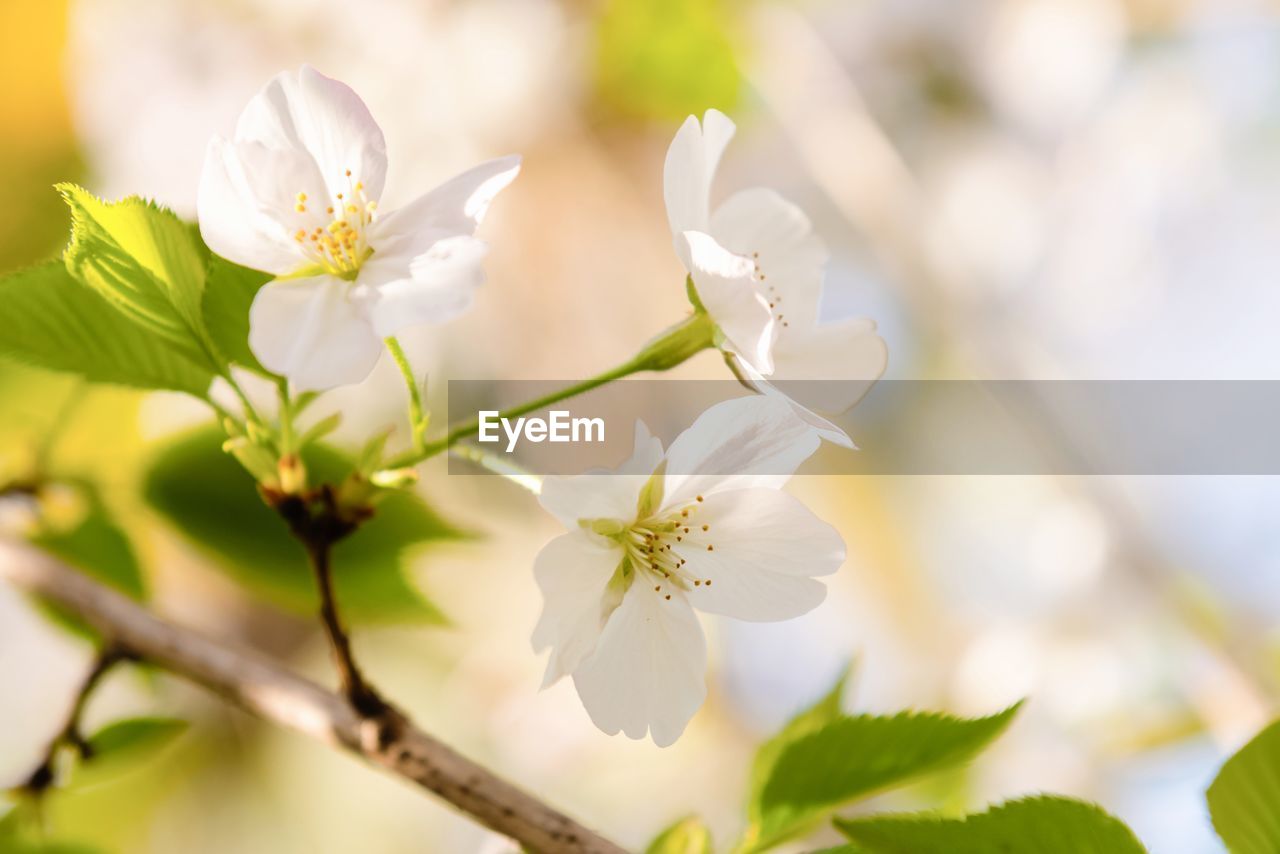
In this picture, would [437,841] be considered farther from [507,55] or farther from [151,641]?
[507,55]

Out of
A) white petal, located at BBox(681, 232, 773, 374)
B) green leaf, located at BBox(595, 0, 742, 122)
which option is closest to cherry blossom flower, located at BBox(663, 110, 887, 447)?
white petal, located at BBox(681, 232, 773, 374)

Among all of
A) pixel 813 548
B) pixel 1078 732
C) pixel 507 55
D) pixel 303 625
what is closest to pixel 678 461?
pixel 813 548

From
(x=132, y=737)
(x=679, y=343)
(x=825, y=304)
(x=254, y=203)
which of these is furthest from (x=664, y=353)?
(x=825, y=304)

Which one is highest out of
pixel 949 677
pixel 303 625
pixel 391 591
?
pixel 949 677

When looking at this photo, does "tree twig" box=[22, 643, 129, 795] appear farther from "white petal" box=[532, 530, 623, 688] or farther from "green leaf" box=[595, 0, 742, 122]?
"green leaf" box=[595, 0, 742, 122]

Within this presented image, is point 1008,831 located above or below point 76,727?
above

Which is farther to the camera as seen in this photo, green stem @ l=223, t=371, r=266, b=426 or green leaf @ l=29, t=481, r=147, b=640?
green leaf @ l=29, t=481, r=147, b=640

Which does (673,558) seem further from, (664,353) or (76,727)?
(76,727)
